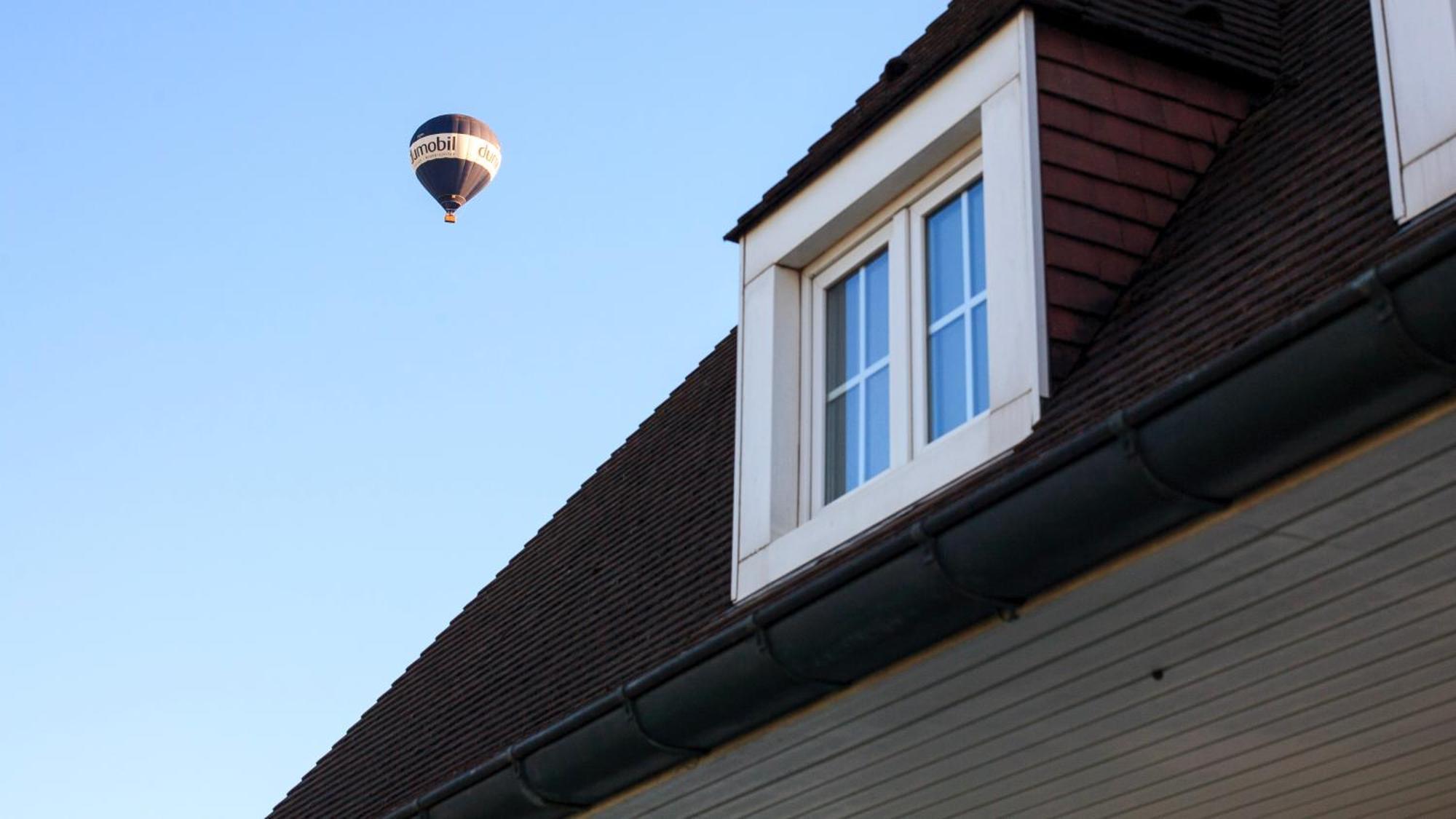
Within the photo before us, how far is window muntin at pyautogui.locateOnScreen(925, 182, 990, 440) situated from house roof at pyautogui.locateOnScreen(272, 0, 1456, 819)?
1.57ft

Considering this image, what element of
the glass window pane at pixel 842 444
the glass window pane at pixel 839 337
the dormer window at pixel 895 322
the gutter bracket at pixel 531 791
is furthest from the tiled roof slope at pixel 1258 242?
the glass window pane at pixel 839 337

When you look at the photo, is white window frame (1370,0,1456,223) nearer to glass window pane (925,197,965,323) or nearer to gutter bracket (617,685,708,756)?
glass window pane (925,197,965,323)

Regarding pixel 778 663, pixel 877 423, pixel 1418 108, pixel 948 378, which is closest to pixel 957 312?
pixel 948 378

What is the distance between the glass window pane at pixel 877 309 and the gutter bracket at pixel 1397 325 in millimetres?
3010

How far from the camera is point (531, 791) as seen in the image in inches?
285

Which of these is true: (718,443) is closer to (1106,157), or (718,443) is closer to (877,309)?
(877,309)

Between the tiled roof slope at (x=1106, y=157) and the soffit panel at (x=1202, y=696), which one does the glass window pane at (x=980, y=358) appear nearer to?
the tiled roof slope at (x=1106, y=157)

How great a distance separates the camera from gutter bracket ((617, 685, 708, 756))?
6555mm

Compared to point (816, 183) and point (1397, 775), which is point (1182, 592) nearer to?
point (1397, 775)

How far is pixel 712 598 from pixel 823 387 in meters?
0.93

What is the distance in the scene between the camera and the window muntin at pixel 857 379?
7.20 metres

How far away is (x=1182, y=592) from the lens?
17.6 feet

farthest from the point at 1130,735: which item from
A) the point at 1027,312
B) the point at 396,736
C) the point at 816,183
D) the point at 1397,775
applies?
the point at 396,736

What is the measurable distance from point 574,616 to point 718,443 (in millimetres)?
1149
